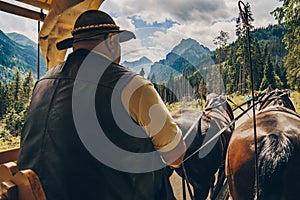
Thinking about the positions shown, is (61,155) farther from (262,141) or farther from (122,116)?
(262,141)

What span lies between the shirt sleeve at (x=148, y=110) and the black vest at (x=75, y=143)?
38mm

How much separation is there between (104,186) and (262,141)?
1.49 meters

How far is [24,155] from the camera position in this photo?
4.13 ft

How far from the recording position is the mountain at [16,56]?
8.06ft

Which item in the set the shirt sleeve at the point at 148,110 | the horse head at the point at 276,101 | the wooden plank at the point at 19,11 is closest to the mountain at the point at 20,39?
the wooden plank at the point at 19,11

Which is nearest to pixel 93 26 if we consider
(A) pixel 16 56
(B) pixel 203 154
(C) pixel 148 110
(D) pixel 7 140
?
(C) pixel 148 110

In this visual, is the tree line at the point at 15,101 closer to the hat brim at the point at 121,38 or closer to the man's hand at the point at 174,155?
the hat brim at the point at 121,38

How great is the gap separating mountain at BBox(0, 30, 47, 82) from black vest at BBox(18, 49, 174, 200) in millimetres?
1222

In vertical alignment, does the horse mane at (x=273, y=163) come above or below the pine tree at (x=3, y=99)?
below

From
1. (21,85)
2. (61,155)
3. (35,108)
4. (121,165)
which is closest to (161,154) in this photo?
(121,165)

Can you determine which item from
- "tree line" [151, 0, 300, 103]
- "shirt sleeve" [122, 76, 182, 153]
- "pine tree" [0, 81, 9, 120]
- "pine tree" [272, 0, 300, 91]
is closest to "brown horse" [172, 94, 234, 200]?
"tree line" [151, 0, 300, 103]

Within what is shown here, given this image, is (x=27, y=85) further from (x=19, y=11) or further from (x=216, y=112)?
(x=216, y=112)

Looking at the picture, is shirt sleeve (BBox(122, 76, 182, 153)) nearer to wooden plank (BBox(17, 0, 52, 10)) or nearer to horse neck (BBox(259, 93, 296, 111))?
wooden plank (BBox(17, 0, 52, 10))

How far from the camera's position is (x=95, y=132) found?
A: 1166 millimetres
